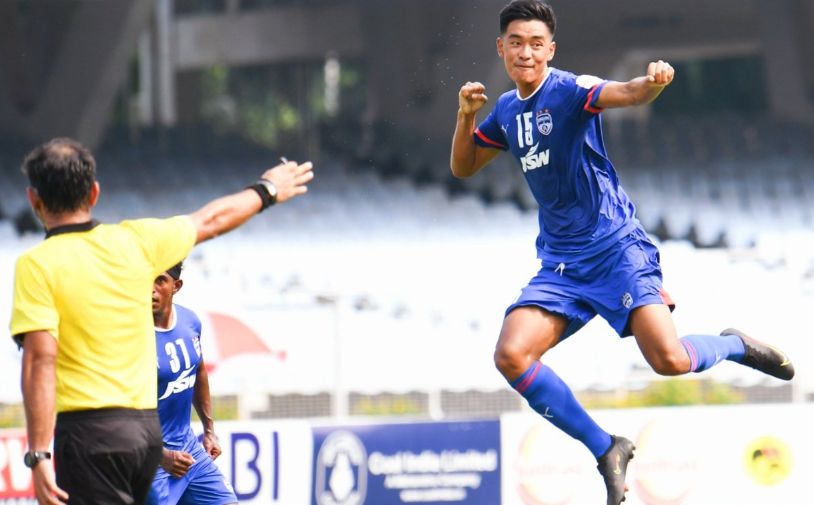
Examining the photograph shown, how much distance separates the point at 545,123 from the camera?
478 centimetres

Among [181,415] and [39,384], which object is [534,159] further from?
[39,384]

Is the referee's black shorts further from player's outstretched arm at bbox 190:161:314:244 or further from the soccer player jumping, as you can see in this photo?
the soccer player jumping

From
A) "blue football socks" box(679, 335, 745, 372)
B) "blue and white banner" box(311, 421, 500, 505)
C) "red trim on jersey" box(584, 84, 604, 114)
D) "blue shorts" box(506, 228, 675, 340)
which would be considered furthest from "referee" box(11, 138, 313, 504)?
"blue and white banner" box(311, 421, 500, 505)

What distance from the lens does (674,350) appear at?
15.7 ft

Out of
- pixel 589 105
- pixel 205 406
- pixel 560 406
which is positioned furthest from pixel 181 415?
pixel 589 105

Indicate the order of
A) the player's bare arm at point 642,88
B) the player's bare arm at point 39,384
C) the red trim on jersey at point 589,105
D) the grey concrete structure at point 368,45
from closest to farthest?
the player's bare arm at point 39,384 → the player's bare arm at point 642,88 → the red trim on jersey at point 589,105 → the grey concrete structure at point 368,45

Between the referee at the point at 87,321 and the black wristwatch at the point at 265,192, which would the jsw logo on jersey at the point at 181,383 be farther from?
the black wristwatch at the point at 265,192

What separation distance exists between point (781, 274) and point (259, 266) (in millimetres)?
6277

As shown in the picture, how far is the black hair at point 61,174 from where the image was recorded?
10.9ft

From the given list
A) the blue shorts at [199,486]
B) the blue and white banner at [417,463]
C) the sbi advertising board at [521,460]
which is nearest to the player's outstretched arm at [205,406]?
the blue shorts at [199,486]

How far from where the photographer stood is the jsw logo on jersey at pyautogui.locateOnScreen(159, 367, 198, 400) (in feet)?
17.0

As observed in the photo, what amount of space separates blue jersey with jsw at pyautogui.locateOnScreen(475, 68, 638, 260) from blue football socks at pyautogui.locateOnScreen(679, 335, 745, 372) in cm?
60

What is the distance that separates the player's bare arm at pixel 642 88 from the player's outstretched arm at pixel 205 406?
235 centimetres

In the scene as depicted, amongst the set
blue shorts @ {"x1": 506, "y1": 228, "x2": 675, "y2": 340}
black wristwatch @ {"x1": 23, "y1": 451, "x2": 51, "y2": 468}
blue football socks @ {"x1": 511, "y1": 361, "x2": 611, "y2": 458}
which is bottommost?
black wristwatch @ {"x1": 23, "y1": 451, "x2": 51, "y2": 468}
